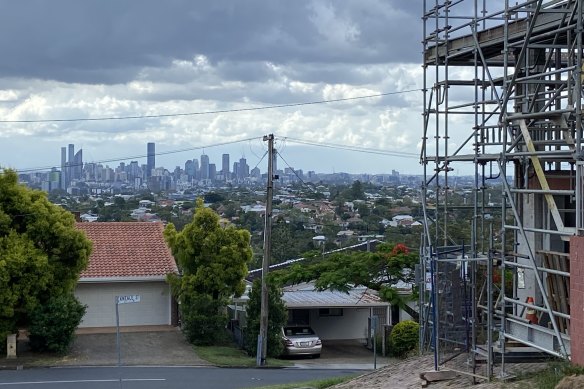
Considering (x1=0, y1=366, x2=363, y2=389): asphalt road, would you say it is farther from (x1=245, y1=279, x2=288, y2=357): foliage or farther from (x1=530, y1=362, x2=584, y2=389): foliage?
(x1=530, y1=362, x2=584, y2=389): foliage

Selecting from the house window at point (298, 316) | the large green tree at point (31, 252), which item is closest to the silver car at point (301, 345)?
the house window at point (298, 316)

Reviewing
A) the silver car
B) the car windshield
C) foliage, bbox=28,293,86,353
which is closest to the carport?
the car windshield

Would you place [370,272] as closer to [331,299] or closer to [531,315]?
[331,299]

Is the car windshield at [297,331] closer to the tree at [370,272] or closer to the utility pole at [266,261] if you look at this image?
the tree at [370,272]

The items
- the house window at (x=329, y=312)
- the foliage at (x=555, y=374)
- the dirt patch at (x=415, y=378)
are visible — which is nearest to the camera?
the foliage at (x=555, y=374)

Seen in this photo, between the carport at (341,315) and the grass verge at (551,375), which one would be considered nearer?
the grass verge at (551,375)
